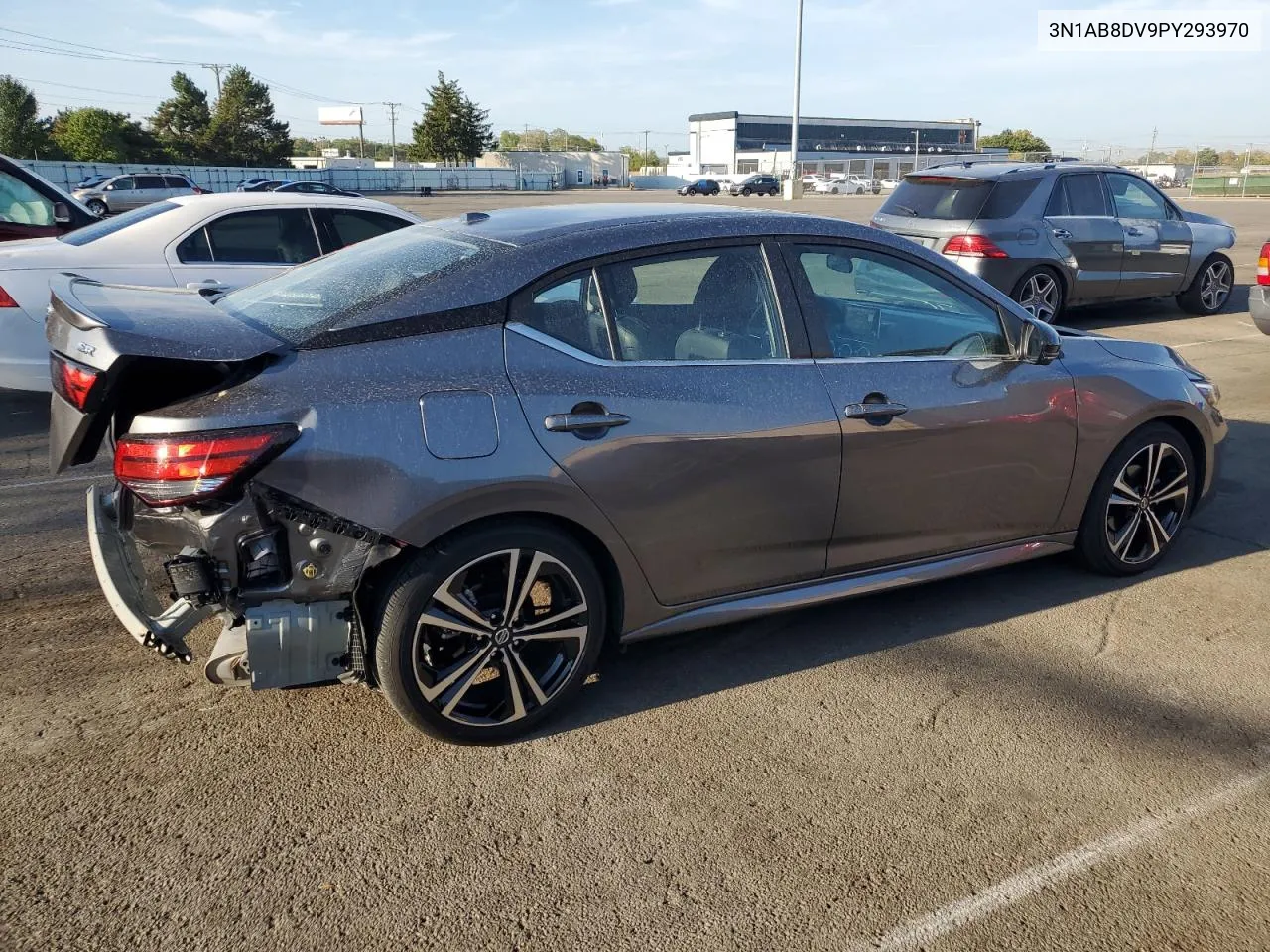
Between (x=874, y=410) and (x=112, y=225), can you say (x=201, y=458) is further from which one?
(x=112, y=225)

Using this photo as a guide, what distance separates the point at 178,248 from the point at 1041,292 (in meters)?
8.16

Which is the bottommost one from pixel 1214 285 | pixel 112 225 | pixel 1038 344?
pixel 1214 285

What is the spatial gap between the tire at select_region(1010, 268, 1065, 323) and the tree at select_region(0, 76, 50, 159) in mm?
71443

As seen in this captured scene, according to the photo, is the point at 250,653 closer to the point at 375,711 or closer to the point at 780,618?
the point at 375,711

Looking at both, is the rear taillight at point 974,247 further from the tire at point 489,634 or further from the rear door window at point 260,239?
the tire at point 489,634

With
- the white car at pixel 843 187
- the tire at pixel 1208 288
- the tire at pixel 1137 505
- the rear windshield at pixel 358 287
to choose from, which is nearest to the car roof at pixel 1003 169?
the tire at pixel 1208 288

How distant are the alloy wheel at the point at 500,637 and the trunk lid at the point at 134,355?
0.90 m

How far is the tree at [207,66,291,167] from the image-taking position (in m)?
81.2

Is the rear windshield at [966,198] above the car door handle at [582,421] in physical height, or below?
above

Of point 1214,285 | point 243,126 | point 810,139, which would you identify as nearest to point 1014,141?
point 810,139

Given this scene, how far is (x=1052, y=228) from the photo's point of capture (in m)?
10.3

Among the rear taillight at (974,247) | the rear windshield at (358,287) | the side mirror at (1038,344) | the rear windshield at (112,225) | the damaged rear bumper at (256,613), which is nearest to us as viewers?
→ the damaged rear bumper at (256,613)

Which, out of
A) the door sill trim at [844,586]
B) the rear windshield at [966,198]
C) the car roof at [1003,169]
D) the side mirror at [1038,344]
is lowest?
the door sill trim at [844,586]

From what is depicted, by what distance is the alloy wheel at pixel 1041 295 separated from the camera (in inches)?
404
